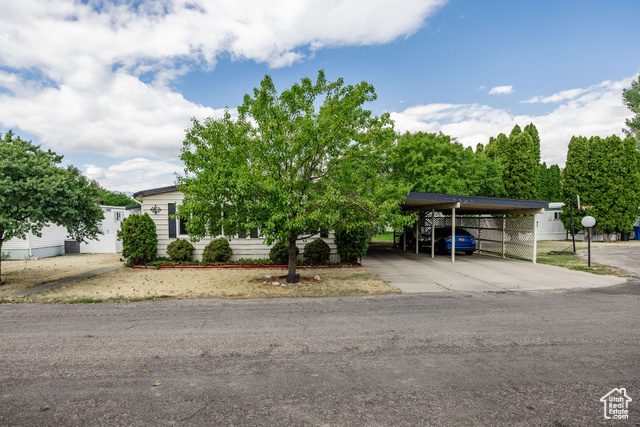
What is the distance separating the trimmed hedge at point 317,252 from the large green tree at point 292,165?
3389 millimetres

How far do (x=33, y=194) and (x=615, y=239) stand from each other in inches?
1312

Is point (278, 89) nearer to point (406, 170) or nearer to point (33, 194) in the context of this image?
point (33, 194)

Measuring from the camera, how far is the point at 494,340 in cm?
513

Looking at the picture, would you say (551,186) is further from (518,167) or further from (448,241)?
(448,241)

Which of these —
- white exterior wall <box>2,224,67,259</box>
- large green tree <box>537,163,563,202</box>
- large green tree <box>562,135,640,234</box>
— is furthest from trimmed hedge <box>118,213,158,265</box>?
large green tree <box>537,163,563,202</box>

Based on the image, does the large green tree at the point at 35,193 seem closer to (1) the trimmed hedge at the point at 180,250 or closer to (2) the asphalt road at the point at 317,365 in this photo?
(2) the asphalt road at the point at 317,365

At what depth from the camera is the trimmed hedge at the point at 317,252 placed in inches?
528

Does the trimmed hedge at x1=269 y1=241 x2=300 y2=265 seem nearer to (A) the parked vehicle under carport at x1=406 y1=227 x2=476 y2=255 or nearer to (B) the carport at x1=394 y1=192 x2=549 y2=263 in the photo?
(B) the carport at x1=394 y1=192 x2=549 y2=263

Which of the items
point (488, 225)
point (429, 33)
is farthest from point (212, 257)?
point (488, 225)

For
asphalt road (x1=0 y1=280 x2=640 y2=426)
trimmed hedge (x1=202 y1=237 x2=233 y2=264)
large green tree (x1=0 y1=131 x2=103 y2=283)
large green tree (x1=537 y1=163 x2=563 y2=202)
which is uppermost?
large green tree (x1=537 y1=163 x2=563 y2=202)

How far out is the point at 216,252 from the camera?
1334 cm

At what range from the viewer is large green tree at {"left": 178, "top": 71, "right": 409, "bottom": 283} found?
28.0 ft

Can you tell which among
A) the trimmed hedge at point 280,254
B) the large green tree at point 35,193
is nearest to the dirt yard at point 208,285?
the trimmed hedge at point 280,254

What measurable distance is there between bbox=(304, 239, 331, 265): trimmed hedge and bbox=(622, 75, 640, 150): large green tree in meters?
27.5
